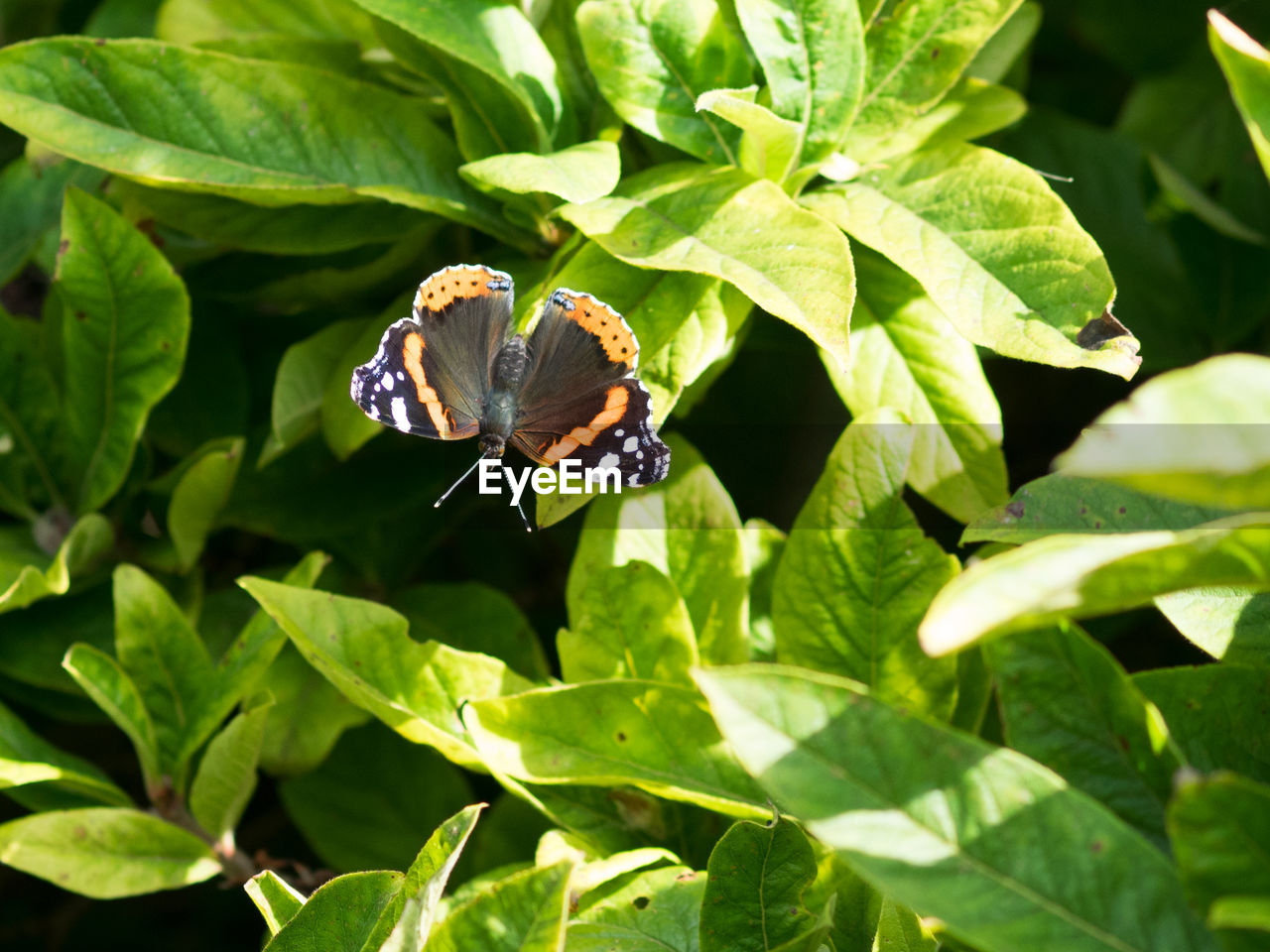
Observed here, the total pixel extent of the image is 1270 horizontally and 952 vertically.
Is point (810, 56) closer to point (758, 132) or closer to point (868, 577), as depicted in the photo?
point (758, 132)

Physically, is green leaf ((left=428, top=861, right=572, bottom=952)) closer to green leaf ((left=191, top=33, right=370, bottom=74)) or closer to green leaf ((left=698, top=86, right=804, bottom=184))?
green leaf ((left=698, top=86, right=804, bottom=184))

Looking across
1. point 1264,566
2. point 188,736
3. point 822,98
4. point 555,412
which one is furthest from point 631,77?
point 188,736

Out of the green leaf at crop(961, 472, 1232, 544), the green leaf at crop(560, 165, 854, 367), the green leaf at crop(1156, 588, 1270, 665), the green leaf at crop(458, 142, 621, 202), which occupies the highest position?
the green leaf at crop(458, 142, 621, 202)

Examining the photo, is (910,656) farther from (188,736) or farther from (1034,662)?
(188,736)

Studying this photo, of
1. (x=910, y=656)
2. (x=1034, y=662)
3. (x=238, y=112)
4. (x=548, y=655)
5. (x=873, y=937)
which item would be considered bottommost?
(x=548, y=655)

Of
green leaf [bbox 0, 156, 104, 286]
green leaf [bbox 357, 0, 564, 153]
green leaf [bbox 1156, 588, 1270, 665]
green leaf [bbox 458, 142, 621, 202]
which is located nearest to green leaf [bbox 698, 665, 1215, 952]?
green leaf [bbox 1156, 588, 1270, 665]

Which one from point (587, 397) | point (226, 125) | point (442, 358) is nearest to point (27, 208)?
point (226, 125)

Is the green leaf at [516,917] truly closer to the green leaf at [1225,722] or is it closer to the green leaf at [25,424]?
the green leaf at [1225,722]

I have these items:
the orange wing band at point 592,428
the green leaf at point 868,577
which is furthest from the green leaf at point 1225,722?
the orange wing band at point 592,428
